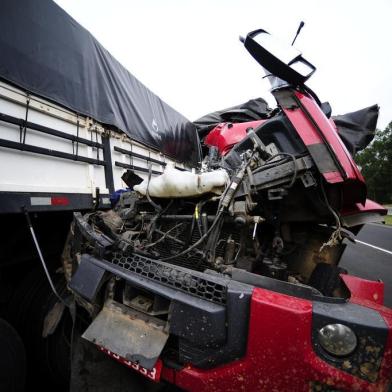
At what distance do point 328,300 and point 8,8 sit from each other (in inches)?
117

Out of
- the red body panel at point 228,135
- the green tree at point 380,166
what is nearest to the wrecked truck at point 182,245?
the red body panel at point 228,135

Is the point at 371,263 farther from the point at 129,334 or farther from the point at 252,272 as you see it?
the point at 129,334

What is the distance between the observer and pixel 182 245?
1.85m

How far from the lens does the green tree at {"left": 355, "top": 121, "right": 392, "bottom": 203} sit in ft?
109

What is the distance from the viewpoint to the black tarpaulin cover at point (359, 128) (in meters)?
2.41

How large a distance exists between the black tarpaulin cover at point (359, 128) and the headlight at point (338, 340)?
2144 millimetres

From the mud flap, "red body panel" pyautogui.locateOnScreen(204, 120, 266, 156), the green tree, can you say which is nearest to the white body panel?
the mud flap

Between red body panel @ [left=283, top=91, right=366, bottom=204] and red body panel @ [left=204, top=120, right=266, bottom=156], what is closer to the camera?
red body panel @ [left=283, top=91, right=366, bottom=204]

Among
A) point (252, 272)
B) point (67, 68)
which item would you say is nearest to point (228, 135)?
point (67, 68)

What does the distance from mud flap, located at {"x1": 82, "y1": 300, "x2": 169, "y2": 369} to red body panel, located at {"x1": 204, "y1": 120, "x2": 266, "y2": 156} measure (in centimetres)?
270

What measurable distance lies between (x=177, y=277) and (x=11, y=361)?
1333 millimetres

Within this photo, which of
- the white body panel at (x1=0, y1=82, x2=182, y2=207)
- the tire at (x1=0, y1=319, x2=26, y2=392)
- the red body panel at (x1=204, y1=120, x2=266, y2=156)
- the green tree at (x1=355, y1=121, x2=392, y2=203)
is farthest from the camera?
the green tree at (x1=355, y1=121, x2=392, y2=203)

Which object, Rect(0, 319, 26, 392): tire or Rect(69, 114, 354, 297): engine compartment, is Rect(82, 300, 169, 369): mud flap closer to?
Rect(69, 114, 354, 297): engine compartment

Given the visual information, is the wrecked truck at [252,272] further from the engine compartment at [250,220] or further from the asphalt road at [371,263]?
the asphalt road at [371,263]
